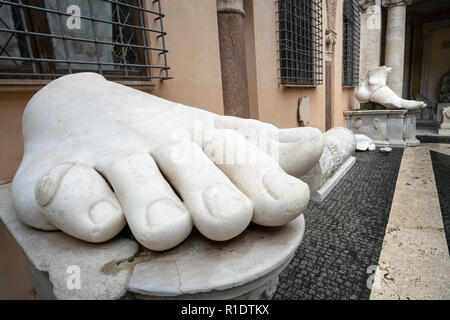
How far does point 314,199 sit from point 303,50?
2.72 m

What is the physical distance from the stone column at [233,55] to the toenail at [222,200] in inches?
80.1

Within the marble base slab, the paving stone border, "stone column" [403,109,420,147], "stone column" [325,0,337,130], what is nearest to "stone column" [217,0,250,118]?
the marble base slab

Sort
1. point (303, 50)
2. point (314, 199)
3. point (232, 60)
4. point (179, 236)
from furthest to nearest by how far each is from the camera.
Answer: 1. point (303, 50)
2. point (232, 60)
3. point (314, 199)
4. point (179, 236)

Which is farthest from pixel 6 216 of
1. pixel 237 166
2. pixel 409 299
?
pixel 409 299

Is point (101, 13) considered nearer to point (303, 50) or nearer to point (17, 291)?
point (17, 291)

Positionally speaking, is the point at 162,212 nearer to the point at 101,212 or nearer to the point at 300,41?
the point at 101,212

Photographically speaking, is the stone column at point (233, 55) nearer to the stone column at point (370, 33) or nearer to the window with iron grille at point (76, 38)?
the window with iron grille at point (76, 38)

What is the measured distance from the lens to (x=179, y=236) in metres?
0.53

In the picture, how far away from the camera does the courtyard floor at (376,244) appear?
1.14m

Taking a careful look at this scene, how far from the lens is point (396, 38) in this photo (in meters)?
5.88

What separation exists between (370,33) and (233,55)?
572cm

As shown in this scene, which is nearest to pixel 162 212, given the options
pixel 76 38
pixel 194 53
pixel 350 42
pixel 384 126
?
pixel 76 38

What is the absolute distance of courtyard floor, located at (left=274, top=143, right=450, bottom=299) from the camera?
114 cm

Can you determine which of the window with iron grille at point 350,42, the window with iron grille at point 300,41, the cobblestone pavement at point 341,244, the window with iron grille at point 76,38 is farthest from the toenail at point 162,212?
the window with iron grille at point 350,42
